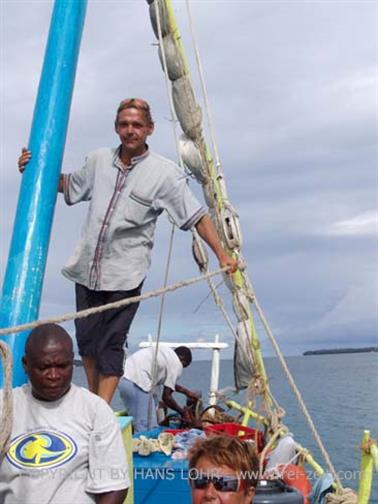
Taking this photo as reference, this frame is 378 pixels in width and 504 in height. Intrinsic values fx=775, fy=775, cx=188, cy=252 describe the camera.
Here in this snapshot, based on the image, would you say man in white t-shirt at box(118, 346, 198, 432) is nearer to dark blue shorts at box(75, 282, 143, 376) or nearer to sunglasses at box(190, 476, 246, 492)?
dark blue shorts at box(75, 282, 143, 376)

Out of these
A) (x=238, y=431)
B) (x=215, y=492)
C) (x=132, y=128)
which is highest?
(x=132, y=128)

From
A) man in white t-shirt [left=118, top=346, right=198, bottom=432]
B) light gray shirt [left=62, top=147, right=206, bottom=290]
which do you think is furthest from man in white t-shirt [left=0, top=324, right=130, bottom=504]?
man in white t-shirt [left=118, top=346, right=198, bottom=432]

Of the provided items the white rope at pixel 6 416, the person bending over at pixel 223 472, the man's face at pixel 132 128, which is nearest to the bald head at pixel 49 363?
the white rope at pixel 6 416

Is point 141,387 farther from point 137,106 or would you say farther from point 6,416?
point 6,416

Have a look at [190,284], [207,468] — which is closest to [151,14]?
[190,284]

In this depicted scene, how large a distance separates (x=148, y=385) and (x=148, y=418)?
1.04ft

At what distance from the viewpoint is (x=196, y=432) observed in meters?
6.59

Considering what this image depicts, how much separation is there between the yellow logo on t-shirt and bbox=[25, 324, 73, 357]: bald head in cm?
30

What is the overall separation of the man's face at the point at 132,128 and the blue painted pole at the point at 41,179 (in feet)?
1.04

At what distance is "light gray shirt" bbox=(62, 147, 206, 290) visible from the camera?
14.4ft

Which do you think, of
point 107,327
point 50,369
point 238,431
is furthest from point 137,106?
point 238,431

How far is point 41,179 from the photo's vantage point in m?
4.21

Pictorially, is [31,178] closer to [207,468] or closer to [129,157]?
[129,157]

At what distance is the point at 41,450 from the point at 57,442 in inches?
2.5
